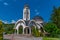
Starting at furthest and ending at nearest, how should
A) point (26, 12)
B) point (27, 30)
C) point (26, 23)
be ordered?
1. point (26, 12)
2. point (27, 30)
3. point (26, 23)

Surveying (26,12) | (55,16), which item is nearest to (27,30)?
(26,12)

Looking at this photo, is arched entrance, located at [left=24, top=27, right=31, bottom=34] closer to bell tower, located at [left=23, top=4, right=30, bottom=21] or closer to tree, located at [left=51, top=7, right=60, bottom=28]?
bell tower, located at [left=23, top=4, right=30, bottom=21]

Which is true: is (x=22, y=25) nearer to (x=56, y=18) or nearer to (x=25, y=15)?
(x=25, y=15)

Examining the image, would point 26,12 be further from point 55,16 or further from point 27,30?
point 55,16

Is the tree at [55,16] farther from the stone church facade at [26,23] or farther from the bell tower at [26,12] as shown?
the bell tower at [26,12]

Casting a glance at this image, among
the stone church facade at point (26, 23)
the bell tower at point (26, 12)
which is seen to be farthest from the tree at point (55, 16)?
the bell tower at point (26, 12)

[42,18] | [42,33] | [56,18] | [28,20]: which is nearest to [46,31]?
[42,33]

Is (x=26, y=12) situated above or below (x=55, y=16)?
below

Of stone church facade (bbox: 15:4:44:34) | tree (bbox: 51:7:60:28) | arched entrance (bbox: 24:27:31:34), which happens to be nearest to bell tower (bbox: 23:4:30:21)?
stone church facade (bbox: 15:4:44:34)

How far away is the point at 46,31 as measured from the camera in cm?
4934

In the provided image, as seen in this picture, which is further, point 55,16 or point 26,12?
point 55,16

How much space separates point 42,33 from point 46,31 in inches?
→ 46.4


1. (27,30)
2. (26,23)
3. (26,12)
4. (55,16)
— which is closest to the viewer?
(26,23)

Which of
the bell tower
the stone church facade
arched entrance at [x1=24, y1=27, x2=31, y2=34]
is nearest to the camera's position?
the stone church facade
